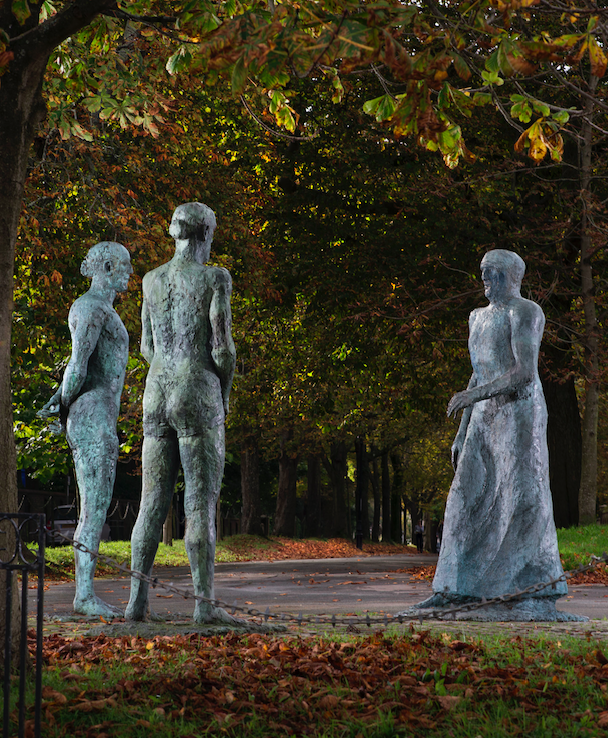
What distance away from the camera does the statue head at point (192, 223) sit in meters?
7.42

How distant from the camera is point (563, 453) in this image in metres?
19.0

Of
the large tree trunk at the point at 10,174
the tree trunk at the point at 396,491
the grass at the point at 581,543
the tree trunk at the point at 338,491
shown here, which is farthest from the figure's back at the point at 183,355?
the tree trunk at the point at 396,491

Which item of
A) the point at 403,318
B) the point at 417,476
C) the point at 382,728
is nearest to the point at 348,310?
the point at 403,318

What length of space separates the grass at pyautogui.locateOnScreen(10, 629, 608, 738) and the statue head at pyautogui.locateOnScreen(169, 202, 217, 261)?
10.3ft

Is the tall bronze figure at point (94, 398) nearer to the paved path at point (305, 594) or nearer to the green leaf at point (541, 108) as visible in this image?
the paved path at point (305, 594)

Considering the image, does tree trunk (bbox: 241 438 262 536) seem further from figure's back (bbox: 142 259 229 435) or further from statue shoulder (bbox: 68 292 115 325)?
figure's back (bbox: 142 259 229 435)

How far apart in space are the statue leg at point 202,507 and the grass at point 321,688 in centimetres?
63

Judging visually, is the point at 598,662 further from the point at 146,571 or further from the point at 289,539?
the point at 289,539

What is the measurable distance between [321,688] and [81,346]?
14.3 feet

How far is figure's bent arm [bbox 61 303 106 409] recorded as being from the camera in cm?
820

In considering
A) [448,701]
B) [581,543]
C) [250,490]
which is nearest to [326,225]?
[581,543]

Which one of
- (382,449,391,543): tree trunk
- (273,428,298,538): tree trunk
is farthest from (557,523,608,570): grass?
(382,449,391,543): tree trunk

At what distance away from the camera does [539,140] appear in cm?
576

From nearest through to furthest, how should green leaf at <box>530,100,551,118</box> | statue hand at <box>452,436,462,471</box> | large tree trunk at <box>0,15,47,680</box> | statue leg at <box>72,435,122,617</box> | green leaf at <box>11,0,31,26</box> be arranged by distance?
large tree trunk at <box>0,15,47,680</box> → green leaf at <box>11,0,31,26</box> → green leaf at <box>530,100,551,118</box> → statue leg at <box>72,435,122,617</box> → statue hand at <box>452,436,462,471</box>
